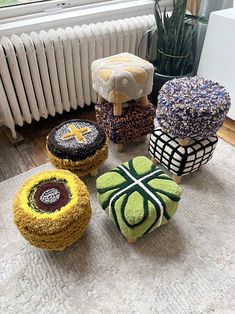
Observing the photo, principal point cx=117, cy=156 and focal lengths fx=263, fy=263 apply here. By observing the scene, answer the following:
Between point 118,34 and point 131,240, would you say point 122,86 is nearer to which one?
point 118,34

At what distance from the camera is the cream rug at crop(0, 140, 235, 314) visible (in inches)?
40.8

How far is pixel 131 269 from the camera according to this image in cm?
114

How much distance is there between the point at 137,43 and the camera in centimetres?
200

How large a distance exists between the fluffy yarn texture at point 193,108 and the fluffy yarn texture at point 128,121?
0.26m

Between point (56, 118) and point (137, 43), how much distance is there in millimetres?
847

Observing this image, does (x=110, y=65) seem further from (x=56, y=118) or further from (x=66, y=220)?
(x=66, y=220)

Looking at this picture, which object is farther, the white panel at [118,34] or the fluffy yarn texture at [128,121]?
the white panel at [118,34]

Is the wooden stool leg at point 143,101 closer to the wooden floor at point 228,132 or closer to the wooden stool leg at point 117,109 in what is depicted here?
the wooden stool leg at point 117,109

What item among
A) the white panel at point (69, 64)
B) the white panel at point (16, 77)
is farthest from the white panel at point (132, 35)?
the white panel at point (16, 77)

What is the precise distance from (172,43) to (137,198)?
50.4 inches

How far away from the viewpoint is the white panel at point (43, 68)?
160cm

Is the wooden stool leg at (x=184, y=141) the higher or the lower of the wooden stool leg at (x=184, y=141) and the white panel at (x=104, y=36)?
the lower

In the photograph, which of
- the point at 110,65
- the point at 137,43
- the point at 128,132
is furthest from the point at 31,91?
the point at 137,43

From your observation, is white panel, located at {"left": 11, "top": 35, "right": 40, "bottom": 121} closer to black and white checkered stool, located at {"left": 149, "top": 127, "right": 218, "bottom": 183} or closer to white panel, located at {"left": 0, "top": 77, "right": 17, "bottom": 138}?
white panel, located at {"left": 0, "top": 77, "right": 17, "bottom": 138}
